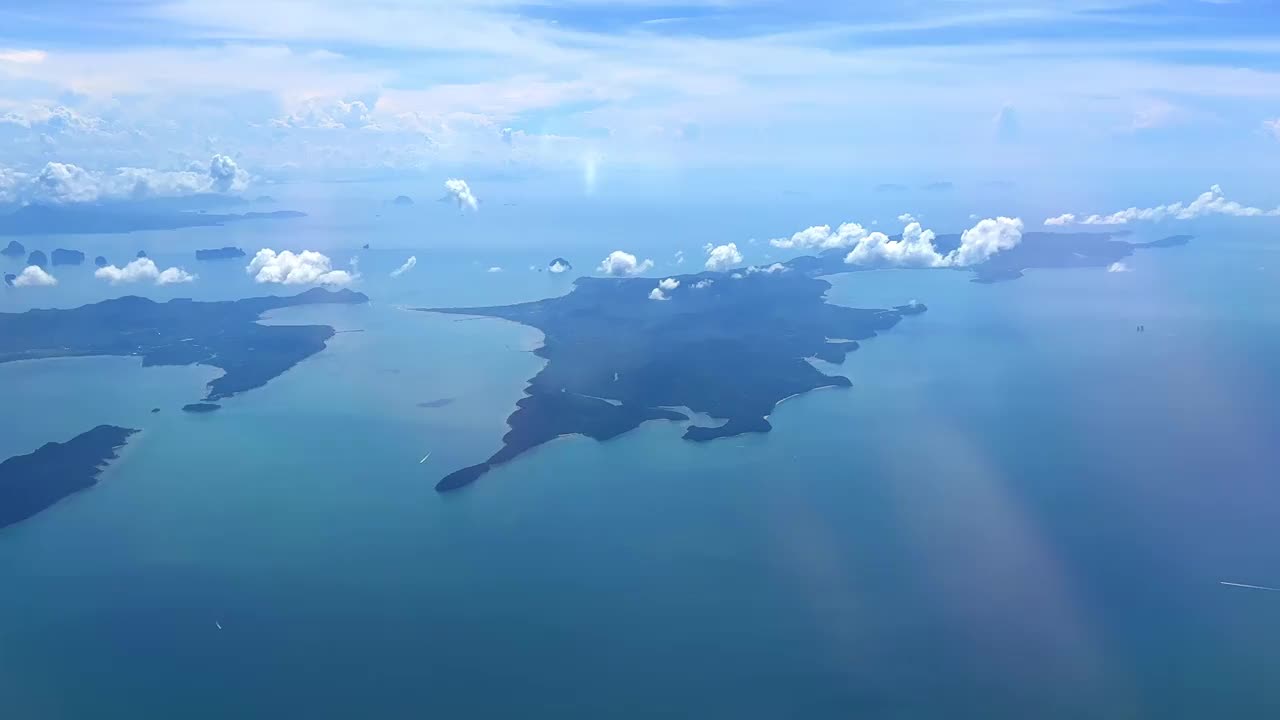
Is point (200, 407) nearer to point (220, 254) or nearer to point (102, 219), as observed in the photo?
point (220, 254)

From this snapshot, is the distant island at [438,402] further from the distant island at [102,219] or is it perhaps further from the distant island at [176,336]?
the distant island at [102,219]

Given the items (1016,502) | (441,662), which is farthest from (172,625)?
(1016,502)

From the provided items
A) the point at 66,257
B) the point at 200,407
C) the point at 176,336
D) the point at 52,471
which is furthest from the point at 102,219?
the point at 52,471

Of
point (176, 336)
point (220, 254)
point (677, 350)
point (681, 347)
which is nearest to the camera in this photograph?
point (677, 350)

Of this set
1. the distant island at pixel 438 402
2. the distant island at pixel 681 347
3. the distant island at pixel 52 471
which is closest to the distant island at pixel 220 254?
the distant island at pixel 681 347

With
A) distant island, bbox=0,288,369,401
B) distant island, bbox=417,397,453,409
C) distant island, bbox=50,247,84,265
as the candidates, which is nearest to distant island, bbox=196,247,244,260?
distant island, bbox=50,247,84,265

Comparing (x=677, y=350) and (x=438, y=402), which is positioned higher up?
(x=677, y=350)

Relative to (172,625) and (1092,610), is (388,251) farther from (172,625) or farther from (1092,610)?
(1092,610)

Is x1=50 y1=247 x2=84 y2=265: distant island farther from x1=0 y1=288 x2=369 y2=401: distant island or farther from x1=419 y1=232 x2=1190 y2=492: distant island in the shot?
x1=419 y1=232 x2=1190 y2=492: distant island
